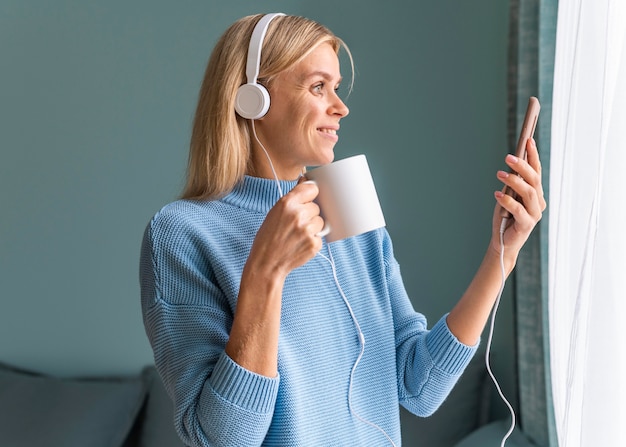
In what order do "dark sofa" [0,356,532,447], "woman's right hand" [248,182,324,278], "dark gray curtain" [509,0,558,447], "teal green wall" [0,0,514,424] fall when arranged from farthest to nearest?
"teal green wall" [0,0,514,424] → "dark sofa" [0,356,532,447] → "dark gray curtain" [509,0,558,447] → "woman's right hand" [248,182,324,278]

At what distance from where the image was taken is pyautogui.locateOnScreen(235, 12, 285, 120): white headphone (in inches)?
46.9

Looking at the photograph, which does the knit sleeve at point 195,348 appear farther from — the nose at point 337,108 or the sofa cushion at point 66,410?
the sofa cushion at point 66,410

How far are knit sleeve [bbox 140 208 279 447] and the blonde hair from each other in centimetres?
12

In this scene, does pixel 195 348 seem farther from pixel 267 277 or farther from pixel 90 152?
pixel 90 152

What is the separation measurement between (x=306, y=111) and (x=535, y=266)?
105 centimetres

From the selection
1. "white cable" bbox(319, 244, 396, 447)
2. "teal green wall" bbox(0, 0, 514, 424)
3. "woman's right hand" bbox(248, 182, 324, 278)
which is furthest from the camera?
"teal green wall" bbox(0, 0, 514, 424)

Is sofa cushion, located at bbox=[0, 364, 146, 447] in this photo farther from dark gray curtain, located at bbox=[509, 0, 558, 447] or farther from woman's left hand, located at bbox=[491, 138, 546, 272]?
woman's left hand, located at bbox=[491, 138, 546, 272]

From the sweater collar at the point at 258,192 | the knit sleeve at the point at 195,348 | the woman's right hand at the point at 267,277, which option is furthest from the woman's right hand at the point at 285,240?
the sweater collar at the point at 258,192

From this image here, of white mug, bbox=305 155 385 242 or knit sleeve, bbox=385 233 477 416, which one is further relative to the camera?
knit sleeve, bbox=385 233 477 416

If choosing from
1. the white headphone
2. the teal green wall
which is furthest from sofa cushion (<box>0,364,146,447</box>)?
the white headphone

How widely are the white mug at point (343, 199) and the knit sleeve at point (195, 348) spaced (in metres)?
0.18

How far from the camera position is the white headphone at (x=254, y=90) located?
3.91ft

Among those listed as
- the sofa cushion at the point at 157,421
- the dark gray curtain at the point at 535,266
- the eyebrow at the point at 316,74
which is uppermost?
the eyebrow at the point at 316,74

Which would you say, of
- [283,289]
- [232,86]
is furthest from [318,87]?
[283,289]
